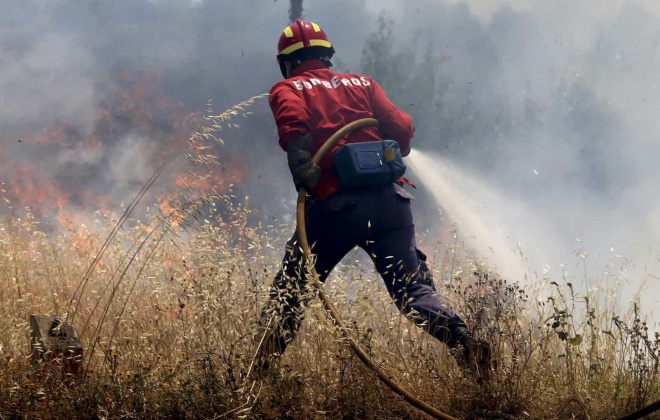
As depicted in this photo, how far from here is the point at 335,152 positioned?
3.95 metres

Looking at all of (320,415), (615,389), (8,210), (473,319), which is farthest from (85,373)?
(8,210)

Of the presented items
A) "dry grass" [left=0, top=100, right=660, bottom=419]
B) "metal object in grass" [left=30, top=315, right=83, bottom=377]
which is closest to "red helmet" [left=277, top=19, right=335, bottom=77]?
"dry grass" [left=0, top=100, right=660, bottom=419]

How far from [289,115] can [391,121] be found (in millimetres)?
705

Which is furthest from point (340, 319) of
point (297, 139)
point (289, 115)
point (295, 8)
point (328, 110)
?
point (295, 8)

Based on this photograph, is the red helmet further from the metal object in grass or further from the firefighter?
the metal object in grass

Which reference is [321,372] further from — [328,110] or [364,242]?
[328,110]

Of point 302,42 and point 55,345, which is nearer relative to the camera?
point 55,345

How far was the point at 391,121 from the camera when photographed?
423 cm

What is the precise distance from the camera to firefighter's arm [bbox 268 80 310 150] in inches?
151

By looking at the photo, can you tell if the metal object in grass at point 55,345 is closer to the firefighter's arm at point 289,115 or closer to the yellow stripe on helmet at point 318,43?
the firefighter's arm at point 289,115

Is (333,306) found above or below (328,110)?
below

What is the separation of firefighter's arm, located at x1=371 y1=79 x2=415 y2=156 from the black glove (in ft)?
1.92

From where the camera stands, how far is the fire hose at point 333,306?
2.99m

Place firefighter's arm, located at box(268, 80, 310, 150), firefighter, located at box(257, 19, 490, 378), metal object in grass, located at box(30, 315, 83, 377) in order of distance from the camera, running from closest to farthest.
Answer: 1. metal object in grass, located at box(30, 315, 83, 377)
2. firefighter, located at box(257, 19, 490, 378)
3. firefighter's arm, located at box(268, 80, 310, 150)
